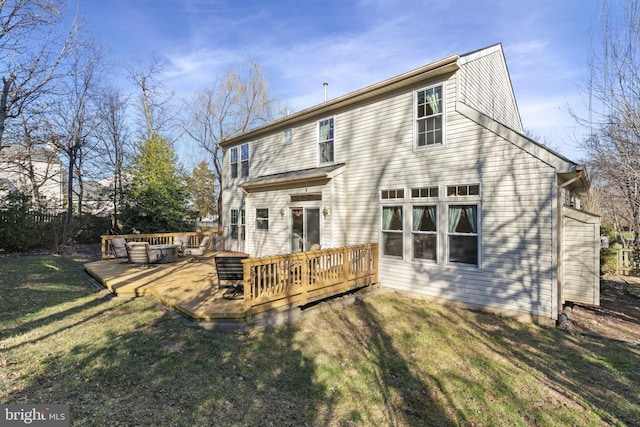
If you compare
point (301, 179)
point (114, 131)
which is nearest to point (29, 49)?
point (301, 179)

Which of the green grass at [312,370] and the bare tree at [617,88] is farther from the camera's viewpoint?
the bare tree at [617,88]

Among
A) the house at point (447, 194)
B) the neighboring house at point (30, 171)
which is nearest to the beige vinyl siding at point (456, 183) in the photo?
the house at point (447, 194)

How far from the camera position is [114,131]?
822 inches

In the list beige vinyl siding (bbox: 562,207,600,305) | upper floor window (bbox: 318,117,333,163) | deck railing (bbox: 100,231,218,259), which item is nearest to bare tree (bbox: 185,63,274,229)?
deck railing (bbox: 100,231,218,259)

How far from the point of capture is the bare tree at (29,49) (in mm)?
8953

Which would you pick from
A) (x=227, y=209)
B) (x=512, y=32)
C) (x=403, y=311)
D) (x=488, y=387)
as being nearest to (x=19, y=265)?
(x=227, y=209)

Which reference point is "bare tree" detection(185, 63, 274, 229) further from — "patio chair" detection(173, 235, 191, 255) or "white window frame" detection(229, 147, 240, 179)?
"patio chair" detection(173, 235, 191, 255)

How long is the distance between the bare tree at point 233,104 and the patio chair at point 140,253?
1463 cm

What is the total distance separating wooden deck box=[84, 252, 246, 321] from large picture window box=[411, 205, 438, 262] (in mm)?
4551

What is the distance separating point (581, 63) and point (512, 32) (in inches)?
149

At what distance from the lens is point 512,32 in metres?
Result: 9.43

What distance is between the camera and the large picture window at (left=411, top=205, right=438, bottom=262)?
7430 mm

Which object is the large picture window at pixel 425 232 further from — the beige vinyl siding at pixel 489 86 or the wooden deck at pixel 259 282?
the beige vinyl siding at pixel 489 86

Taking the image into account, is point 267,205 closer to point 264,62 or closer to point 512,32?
point 512,32
